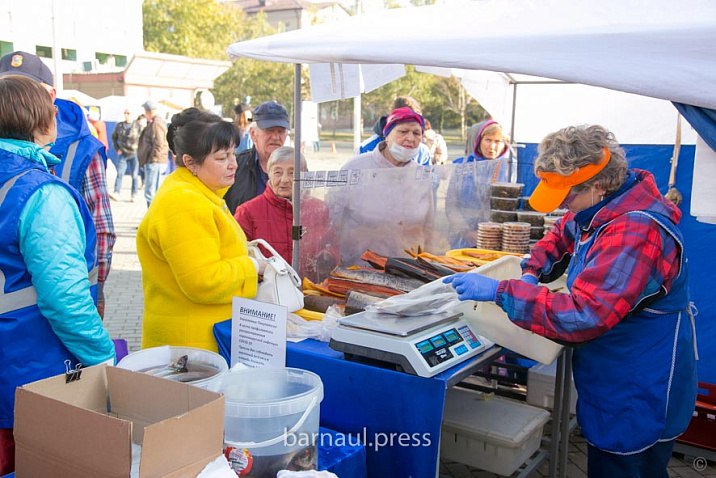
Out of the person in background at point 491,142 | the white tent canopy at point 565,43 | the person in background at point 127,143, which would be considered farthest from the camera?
the person in background at point 127,143

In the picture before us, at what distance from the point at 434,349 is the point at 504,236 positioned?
6.66 feet

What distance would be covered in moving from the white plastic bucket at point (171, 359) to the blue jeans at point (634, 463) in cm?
139

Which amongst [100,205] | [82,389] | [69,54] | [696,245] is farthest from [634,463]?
[69,54]

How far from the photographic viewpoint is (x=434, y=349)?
7.10 ft

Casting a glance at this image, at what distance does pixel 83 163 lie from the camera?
10.3 feet

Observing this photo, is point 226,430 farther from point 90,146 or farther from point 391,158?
point 391,158

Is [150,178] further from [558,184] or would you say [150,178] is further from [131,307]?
[558,184]

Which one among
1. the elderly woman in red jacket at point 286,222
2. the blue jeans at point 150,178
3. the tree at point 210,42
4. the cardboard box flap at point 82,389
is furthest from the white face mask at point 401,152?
the tree at point 210,42

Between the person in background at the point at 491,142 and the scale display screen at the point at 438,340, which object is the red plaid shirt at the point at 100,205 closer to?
the scale display screen at the point at 438,340

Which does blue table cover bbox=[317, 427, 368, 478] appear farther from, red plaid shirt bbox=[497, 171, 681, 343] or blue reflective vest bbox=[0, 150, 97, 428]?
blue reflective vest bbox=[0, 150, 97, 428]

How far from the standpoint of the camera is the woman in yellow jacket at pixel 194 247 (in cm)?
247

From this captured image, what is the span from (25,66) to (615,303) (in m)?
3.14

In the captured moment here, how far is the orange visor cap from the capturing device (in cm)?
216

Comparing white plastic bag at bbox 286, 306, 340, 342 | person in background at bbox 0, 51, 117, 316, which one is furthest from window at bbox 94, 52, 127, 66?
white plastic bag at bbox 286, 306, 340, 342
